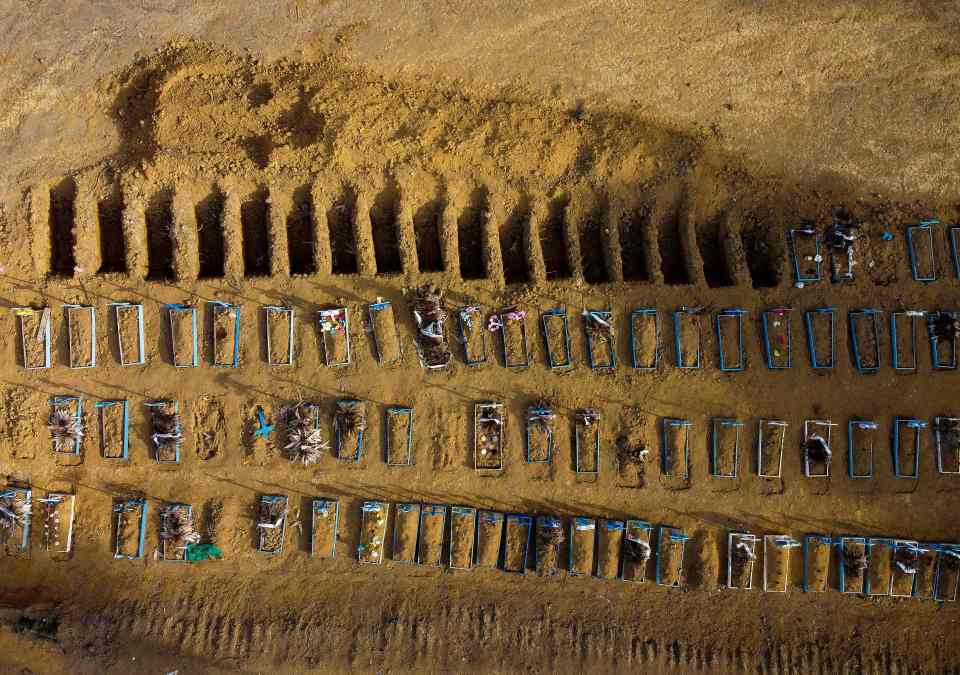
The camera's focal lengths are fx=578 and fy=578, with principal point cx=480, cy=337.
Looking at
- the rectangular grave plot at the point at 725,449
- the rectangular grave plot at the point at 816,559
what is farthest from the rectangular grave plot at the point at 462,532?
the rectangular grave plot at the point at 816,559

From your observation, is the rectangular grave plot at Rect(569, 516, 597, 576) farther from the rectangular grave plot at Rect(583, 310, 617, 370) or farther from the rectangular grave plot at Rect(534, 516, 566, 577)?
the rectangular grave plot at Rect(583, 310, 617, 370)

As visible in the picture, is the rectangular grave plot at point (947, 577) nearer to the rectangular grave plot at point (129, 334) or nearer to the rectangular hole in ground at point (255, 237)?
the rectangular hole in ground at point (255, 237)

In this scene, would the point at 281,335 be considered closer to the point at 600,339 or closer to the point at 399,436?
the point at 399,436

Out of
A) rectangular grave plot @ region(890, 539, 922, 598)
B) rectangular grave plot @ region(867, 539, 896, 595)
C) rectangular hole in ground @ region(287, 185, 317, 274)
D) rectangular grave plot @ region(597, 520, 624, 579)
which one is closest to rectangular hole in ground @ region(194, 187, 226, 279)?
rectangular hole in ground @ region(287, 185, 317, 274)

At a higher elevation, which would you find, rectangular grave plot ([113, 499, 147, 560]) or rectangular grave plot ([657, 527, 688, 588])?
rectangular grave plot ([113, 499, 147, 560])

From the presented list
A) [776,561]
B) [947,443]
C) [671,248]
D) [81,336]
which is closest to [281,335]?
[81,336]

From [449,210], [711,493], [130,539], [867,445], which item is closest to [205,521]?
[130,539]
